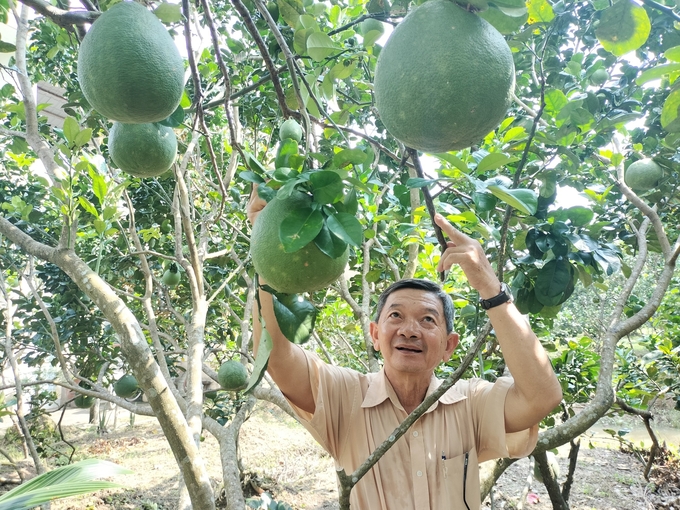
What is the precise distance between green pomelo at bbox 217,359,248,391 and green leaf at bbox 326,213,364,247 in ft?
9.88

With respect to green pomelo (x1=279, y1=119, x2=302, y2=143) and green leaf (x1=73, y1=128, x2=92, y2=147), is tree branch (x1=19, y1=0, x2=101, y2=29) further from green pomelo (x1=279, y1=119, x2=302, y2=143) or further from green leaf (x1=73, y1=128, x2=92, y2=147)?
green leaf (x1=73, y1=128, x2=92, y2=147)

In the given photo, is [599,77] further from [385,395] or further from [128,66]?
[128,66]

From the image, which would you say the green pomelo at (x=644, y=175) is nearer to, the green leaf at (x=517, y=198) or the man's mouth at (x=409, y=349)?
the man's mouth at (x=409, y=349)

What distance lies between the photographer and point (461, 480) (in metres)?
1.69

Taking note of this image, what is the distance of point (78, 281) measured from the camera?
176 centimetres

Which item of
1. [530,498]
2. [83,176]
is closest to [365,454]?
[83,176]

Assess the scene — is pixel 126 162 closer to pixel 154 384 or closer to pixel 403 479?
pixel 154 384

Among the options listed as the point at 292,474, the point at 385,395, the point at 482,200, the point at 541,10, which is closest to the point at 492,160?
the point at 482,200

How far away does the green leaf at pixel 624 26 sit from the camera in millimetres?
833

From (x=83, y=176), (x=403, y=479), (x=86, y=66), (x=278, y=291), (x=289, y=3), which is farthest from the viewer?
(x=83, y=176)

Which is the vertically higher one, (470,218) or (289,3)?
(289,3)

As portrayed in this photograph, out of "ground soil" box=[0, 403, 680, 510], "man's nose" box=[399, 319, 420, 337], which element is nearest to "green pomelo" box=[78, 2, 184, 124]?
"man's nose" box=[399, 319, 420, 337]

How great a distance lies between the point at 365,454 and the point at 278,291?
1154 mm

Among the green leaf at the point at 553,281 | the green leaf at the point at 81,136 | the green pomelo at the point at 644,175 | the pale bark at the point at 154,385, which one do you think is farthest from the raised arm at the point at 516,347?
the green leaf at the point at 81,136
